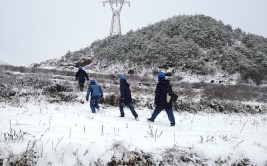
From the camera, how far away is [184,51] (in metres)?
31.3

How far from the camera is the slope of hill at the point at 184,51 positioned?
28.8m

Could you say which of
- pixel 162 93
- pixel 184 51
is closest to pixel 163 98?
pixel 162 93

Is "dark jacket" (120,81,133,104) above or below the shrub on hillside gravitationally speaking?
below

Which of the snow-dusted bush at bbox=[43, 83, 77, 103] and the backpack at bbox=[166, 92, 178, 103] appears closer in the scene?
the backpack at bbox=[166, 92, 178, 103]

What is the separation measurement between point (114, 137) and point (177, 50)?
1045 inches

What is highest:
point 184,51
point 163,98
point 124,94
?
point 184,51

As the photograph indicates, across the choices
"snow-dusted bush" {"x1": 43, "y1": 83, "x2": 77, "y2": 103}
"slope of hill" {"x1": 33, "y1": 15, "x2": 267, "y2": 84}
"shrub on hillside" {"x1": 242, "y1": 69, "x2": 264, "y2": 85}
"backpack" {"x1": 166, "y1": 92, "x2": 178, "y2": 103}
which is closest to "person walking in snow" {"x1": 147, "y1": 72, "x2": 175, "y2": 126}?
"backpack" {"x1": 166, "y1": 92, "x2": 178, "y2": 103}

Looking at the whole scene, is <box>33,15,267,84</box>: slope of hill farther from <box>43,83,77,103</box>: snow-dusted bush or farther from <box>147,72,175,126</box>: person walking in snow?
<box>147,72,175,126</box>: person walking in snow

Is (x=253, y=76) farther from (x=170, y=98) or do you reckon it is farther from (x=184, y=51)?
(x=170, y=98)

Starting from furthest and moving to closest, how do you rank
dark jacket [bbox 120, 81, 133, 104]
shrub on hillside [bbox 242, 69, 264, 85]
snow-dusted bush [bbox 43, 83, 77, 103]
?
shrub on hillside [bbox 242, 69, 264, 85], snow-dusted bush [bbox 43, 83, 77, 103], dark jacket [bbox 120, 81, 133, 104]

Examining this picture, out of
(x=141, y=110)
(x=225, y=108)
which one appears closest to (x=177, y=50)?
(x=225, y=108)

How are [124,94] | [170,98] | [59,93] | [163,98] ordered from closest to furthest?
[170,98] < [163,98] < [124,94] < [59,93]

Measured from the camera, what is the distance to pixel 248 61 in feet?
98.0

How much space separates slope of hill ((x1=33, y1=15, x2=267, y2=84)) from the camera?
94.6 ft
